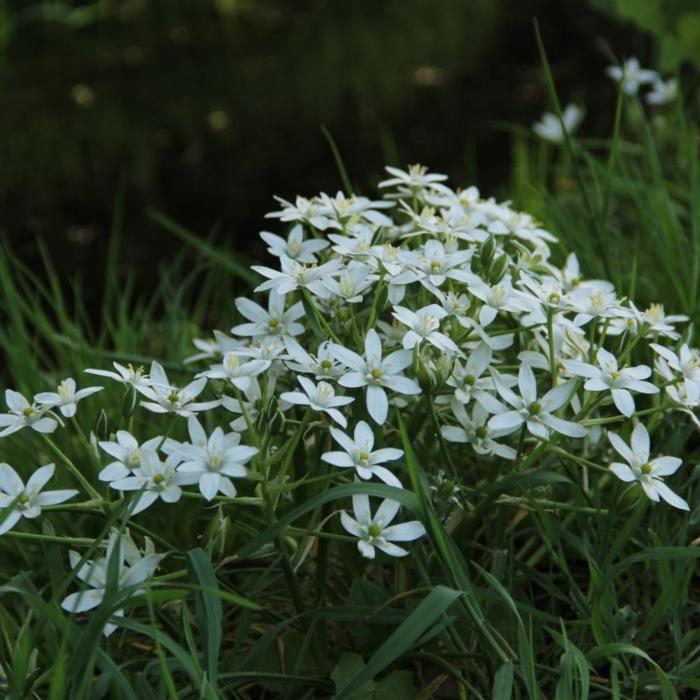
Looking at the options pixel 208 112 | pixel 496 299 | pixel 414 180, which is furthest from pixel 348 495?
pixel 208 112

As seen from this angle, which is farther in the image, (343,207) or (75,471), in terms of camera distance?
(343,207)

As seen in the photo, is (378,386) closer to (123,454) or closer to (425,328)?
(425,328)

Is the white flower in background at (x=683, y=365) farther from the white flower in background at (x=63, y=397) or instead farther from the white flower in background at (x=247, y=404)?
the white flower in background at (x=63, y=397)

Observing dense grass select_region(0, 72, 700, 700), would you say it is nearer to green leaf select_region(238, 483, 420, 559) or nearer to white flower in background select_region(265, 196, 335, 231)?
green leaf select_region(238, 483, 420, 559)

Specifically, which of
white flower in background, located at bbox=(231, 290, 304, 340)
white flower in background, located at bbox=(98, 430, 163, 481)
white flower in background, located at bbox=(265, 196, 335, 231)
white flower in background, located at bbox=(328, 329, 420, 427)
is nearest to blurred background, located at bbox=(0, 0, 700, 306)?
white flower in background, located at bbox=(265, 196, 335, 231)

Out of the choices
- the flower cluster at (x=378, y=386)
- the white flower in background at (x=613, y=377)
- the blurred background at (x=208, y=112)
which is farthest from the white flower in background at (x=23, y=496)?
the blurred background at (x=208, y=112)
